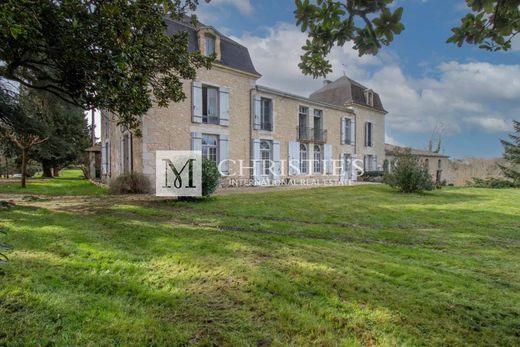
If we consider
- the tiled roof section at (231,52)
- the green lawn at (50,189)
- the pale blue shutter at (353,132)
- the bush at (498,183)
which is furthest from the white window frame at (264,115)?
the bush at (498,183)

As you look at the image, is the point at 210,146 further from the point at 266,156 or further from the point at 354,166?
the point at 354,166

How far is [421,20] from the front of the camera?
2494mm

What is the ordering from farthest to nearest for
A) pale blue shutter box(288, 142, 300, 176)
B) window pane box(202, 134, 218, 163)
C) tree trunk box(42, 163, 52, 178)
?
tree trunk box(42, 163, 52, 178) → pale blue shutter box(288, 142, 300, 176) → window pane box(202, 134, 218, 163)

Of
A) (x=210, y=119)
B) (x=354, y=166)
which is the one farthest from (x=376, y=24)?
A: (x=354, y=166)

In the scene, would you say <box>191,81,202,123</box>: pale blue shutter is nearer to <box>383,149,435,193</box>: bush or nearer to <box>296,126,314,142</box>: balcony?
<box>296,126,314,142</box>: balcony

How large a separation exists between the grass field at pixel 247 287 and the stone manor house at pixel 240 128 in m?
7.49

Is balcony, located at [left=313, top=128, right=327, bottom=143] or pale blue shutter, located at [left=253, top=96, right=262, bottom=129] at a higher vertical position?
pale blue shutter, located at [left=253, top=96, right=262, bottom=129]

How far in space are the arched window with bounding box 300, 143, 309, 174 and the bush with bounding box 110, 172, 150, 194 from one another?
367 inches

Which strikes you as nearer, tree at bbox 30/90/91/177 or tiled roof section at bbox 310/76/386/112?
tree at bbox 30/90/91/177

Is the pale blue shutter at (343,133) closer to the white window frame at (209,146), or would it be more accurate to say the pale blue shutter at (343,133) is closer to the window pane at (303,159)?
the window pane at (303,159)

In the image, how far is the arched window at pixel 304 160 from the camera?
18.6m

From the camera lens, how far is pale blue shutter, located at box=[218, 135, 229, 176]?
1439cm

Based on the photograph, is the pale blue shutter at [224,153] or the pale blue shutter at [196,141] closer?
the pale blue shutter at [196,141]

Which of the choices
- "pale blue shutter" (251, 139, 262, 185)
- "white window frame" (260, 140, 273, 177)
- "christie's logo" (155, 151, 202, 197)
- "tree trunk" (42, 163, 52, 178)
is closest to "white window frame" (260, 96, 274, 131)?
"white window frame" (260, 140, 273, 177)
